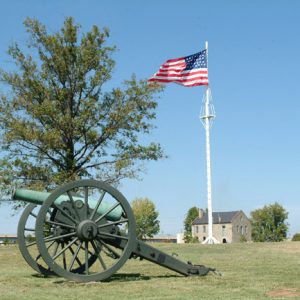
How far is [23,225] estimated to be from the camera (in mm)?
13055

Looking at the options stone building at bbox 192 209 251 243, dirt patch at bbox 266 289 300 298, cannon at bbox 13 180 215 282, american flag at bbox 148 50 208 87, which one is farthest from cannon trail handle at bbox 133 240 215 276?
stone building at bbox 192 209 251 243

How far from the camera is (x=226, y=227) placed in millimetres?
105438

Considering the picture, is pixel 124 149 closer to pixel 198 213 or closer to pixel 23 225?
pixel 23 225

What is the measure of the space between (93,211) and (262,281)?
343 centimetres

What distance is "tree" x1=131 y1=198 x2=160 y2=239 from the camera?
3423 inches

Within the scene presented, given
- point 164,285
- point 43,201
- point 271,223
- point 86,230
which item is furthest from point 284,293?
point 271,223

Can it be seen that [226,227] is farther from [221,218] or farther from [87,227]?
[87,227]

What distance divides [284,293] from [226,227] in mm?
97047

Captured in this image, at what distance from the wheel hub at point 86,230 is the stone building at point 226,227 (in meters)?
93.4

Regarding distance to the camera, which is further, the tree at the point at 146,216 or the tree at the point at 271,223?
the tree at the point at 271,223

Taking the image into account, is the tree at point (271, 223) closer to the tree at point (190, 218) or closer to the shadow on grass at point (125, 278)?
the tree at point (190, 218)

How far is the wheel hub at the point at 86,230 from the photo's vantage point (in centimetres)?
1100

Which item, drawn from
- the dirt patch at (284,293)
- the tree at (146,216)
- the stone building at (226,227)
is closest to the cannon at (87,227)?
the dirt patch at (284,293)

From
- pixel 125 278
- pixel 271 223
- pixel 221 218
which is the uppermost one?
pixel 221 218
